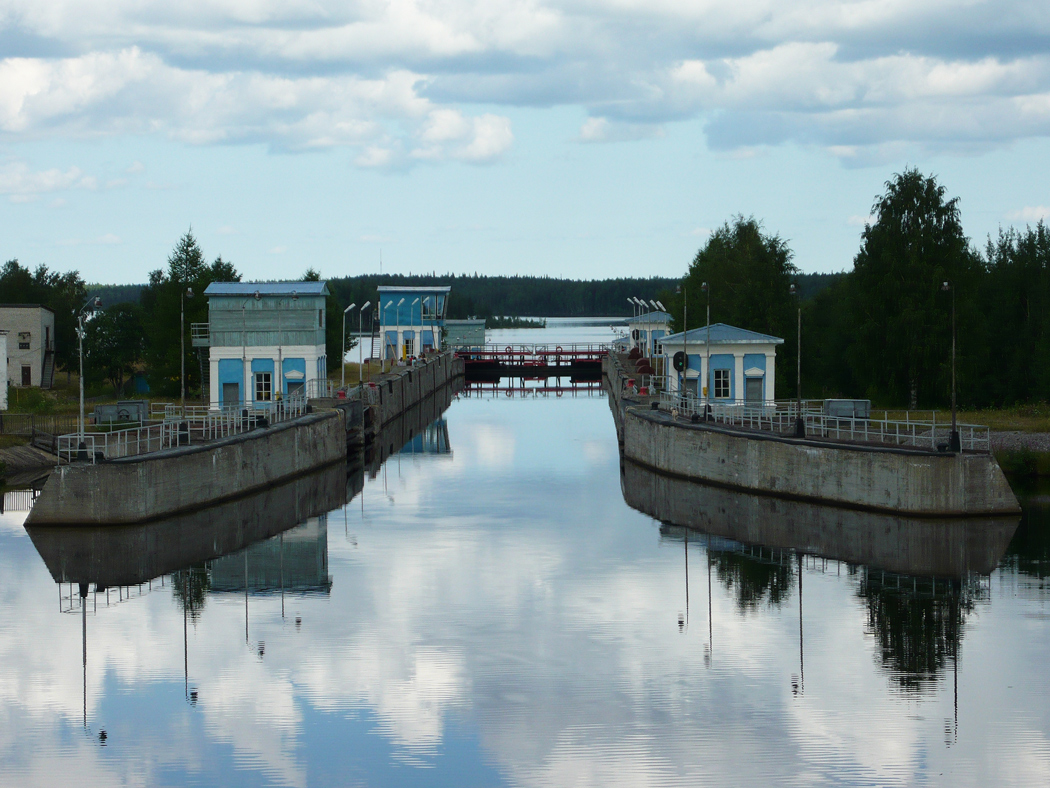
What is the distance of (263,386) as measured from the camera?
171 feet

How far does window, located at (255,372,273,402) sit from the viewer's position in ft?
170

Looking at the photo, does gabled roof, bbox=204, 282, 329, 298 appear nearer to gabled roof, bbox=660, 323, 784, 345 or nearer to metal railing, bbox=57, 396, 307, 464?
metal railing, bbox=57, 396, 307, 464

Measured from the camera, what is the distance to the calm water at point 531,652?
18.4 metres

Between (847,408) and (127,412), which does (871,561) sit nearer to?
(847,408)

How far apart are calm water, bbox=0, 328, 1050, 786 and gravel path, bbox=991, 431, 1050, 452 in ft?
23.8

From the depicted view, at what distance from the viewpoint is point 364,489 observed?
4628 cm

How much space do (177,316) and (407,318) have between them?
33.5m

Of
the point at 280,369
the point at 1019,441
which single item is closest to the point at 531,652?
the point at 1019,441

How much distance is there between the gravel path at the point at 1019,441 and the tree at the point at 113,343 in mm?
52369

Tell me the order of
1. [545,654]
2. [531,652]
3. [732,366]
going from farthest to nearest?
[732,366] → [531,652] → [545,654]

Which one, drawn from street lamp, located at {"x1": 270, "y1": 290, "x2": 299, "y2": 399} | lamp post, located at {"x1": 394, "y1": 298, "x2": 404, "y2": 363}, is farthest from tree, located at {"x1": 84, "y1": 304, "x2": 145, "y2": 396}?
street lamp, located at {"x1": 270, "y1": 290, "x2": 299, "y2": 399}

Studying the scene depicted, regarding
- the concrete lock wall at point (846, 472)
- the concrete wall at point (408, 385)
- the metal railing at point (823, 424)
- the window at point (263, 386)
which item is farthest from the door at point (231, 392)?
the concrete lock wall at point (846, 472)

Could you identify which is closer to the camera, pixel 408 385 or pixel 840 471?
pixel 840 471

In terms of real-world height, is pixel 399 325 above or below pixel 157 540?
above
